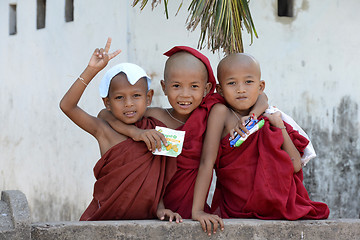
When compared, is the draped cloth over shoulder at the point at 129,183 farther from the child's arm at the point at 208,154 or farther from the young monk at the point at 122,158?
the child's arm at the point at 208,154

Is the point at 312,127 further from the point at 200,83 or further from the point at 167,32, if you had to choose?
the point at 200,83

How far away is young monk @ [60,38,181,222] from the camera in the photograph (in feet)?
9.76

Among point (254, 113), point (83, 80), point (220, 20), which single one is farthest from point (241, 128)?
point (220, 20)

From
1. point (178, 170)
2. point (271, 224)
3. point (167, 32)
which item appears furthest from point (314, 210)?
point (167, 32)

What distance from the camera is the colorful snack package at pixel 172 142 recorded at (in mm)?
2975

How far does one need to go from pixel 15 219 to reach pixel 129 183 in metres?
0.68

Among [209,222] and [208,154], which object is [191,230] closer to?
[209,222]

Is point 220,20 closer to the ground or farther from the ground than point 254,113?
farther from the ground

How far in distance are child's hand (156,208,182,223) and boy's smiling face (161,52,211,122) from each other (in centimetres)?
57

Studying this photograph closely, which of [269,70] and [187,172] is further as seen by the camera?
[269,70]

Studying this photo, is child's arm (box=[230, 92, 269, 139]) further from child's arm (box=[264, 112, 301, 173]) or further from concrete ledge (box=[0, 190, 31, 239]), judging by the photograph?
concrete ledge (box=[0, 190, 31, 239])

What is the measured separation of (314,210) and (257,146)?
0.44 m

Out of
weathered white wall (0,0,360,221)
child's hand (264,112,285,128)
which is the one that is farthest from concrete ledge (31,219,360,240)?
weathered white wall (0,0,360,221)

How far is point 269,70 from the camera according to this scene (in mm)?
7301
